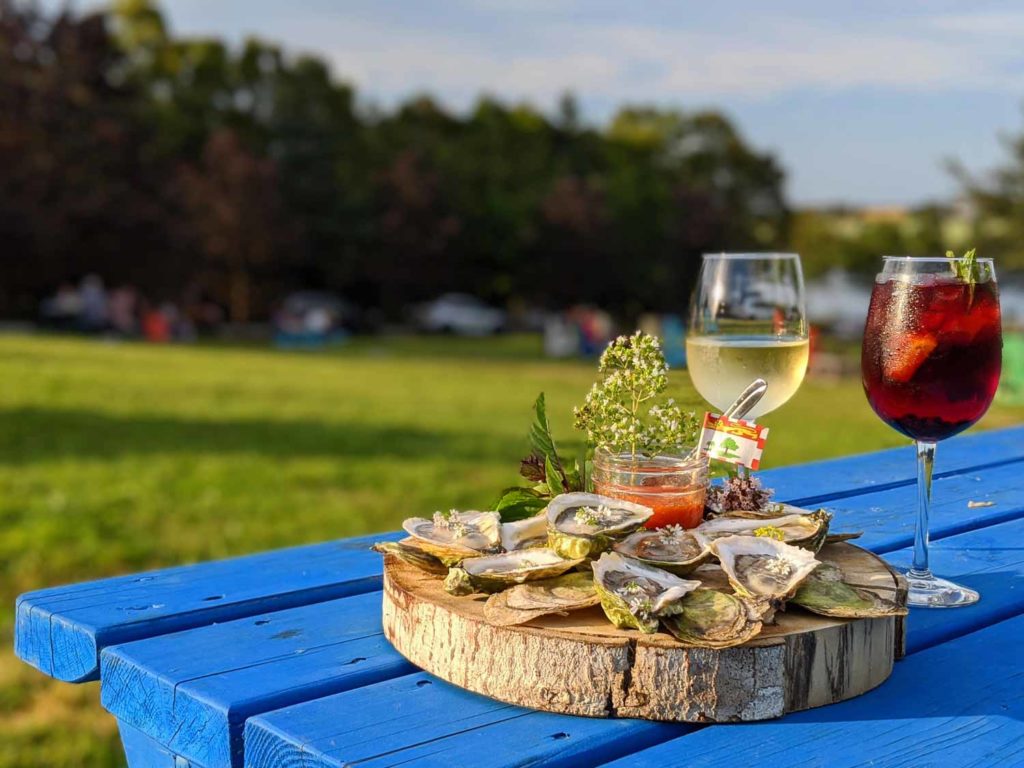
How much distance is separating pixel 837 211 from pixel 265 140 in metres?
34.4

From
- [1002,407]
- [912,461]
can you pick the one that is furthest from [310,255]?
[912,461]

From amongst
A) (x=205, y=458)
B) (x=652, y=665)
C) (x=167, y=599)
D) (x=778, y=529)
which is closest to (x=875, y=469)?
(x=778, y=529)

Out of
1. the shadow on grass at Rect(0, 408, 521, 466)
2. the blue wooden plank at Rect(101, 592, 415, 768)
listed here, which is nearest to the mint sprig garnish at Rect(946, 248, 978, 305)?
the blue wooden plank at Rect(101, 592, 415, 768)

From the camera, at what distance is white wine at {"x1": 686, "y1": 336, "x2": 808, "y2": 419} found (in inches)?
79.0

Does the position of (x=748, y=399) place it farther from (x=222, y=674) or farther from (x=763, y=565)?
(x=222, y=674)

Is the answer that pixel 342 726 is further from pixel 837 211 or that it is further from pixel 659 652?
pixel 837 211

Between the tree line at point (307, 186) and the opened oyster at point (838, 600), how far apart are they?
3358cm

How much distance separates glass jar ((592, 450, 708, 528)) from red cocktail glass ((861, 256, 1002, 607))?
1.05 feet

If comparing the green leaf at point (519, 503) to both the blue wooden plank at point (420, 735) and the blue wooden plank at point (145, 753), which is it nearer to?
the blue wooden plank at point (420, 735)

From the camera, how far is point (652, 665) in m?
1.27

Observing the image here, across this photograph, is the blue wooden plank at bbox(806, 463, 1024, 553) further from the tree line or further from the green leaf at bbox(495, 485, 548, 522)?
the tree line

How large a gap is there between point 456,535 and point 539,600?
0.22 metres

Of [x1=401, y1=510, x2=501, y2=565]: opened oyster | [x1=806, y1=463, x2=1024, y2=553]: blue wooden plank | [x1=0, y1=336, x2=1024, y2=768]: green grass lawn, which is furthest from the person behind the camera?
[x1=0, y1=336, x2=1024, y2=768]: green grass lawn

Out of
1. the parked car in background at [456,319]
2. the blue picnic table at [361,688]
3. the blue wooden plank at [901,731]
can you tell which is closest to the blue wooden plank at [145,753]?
the blue picnic table at [361,688]
